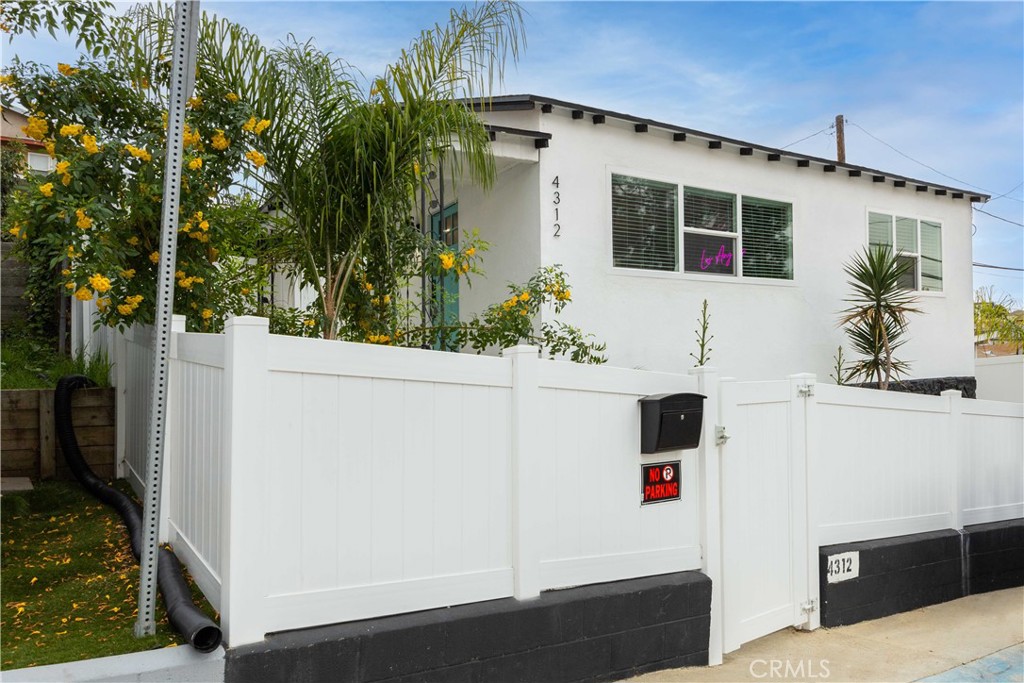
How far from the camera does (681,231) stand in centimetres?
866

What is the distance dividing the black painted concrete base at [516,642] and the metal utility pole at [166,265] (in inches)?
25.5

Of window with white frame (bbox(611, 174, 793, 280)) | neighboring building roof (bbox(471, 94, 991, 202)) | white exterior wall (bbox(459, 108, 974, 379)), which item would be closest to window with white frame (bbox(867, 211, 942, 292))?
white exterior wall (bbox(459, 108, 974, 379))

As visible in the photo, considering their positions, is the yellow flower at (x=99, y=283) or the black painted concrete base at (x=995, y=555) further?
the black painted concrete base at (x=995, y=555)

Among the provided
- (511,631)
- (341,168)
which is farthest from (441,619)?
(341,168)

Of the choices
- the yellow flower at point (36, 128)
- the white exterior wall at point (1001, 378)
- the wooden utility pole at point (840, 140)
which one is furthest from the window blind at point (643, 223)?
the wooden utility pole at point (840, 140)

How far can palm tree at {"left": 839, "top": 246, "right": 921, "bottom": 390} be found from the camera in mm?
9539

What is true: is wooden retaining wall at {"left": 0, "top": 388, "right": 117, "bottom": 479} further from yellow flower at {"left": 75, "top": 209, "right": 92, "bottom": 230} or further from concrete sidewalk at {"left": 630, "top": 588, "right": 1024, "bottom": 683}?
concrete sidewalk at {"left": 630, "top": 588, "right": 1024, "bottom": 683}

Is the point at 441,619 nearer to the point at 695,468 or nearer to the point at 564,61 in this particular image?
the point at 695,468

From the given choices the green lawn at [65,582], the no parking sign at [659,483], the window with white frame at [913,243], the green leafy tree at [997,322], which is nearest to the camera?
the green lawn at [65,582]

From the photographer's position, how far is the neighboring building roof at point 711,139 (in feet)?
24.6

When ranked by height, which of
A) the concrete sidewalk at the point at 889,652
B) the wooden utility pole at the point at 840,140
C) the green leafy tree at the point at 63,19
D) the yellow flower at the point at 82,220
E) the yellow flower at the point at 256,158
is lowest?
the concrete sidewalk at the point at 889,652

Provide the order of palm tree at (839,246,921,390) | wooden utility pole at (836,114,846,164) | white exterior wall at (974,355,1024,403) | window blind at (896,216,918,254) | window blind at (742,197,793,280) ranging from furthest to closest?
wooden utility pole at (836,114,846,164) < white exterior wall at (974,355,1024,403) < window blind at (896,216,918,254) < palm tree at (839,246,921,390) < window blind at (742,197,793,280)

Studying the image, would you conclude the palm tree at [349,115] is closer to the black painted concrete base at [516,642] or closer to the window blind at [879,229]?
the black painted concrete base at [516,642]

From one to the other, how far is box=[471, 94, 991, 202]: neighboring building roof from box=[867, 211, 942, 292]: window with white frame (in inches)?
18.9
